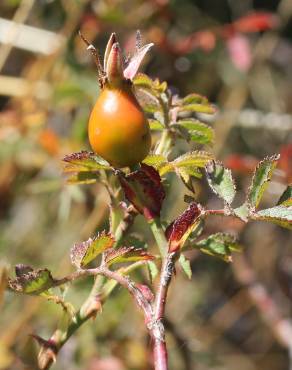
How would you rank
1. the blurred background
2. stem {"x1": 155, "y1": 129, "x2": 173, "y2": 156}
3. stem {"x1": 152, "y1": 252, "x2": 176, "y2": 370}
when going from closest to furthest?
1. stem {"x1": 152, "y1": 252, "x2": 176, "y2": 370}
2. stem {"x1": 155, "y1": 129, "x2": 173, "y2": 156}
3. the blurred background

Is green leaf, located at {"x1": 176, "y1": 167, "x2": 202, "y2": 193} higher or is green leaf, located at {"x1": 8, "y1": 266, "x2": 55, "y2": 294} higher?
green leaf, located at {"x1": 176, "y1": 167, "x2": 202, "y2": 193}

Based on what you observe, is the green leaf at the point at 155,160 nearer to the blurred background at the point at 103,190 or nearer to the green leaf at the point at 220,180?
the green leaf at the point at 220,180

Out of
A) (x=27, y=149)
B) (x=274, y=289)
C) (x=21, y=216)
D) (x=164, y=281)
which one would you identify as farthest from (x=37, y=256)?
(x=164, y=281)

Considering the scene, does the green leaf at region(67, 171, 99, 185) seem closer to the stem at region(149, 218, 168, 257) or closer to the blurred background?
the stem at region(149, 218, 168, 257)

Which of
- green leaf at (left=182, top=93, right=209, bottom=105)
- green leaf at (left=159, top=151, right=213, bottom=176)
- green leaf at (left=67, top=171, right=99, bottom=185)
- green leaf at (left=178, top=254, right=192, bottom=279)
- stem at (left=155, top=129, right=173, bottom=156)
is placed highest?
green leaf at (left=182, top=93, right=209, bottom=105)

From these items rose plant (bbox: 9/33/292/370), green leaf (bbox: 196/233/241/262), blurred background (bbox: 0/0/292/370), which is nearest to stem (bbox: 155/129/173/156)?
rose plant (bbox: 9/33/292/370)

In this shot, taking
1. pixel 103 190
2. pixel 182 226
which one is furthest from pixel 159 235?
pixel 103 190

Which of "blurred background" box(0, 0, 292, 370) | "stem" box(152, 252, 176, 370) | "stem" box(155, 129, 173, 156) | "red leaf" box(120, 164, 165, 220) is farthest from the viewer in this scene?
"blurred background" box(0, 0, 292, 370)
